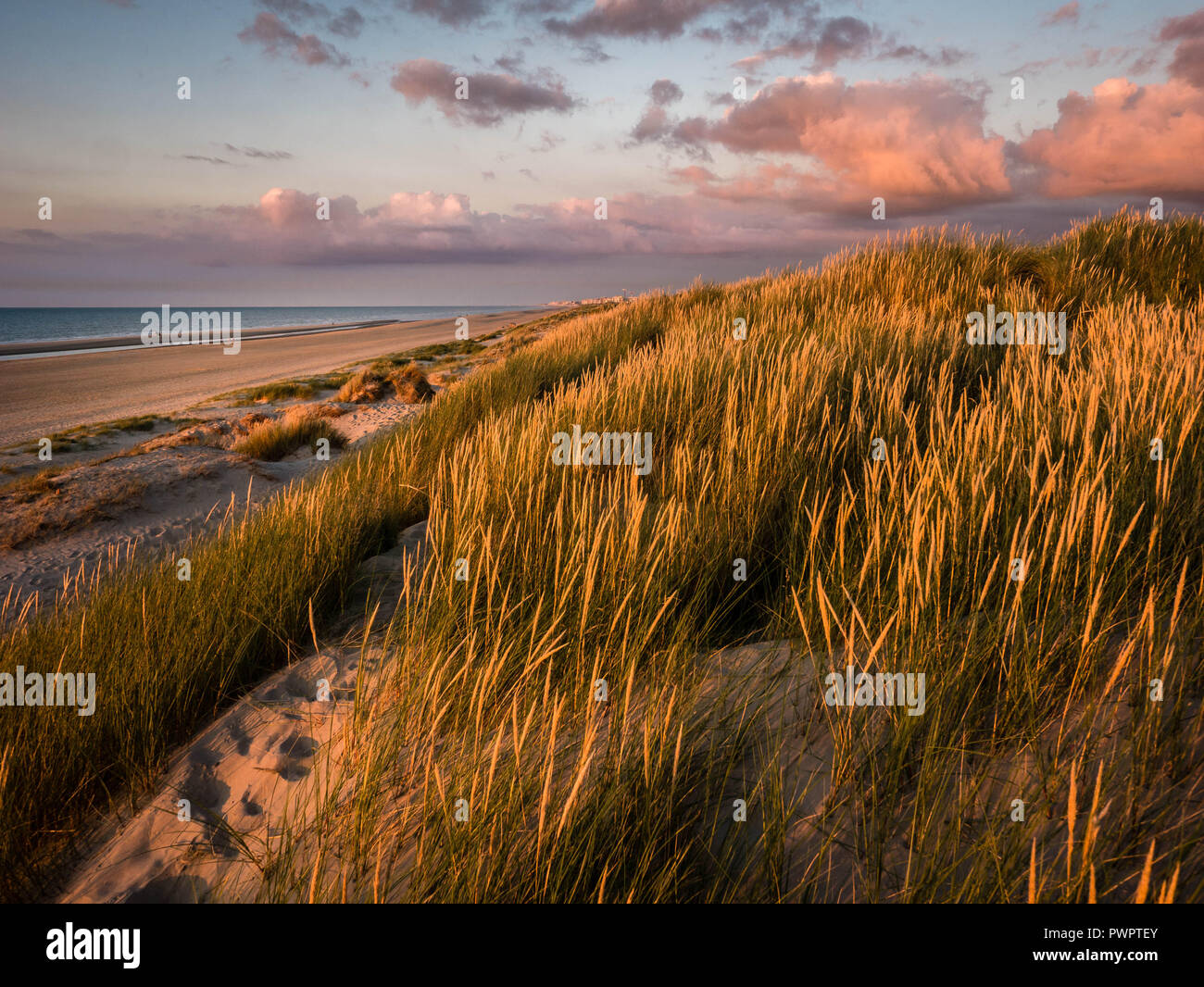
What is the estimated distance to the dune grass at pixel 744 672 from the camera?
110 centimetres

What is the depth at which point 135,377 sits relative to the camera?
17422 mm

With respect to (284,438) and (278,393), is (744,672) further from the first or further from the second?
(278,393)

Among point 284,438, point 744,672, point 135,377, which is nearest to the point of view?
point 744,672

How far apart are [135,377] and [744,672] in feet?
70.1

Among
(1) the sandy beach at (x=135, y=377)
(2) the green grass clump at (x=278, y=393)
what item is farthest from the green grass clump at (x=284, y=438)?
(2) the green grass clump at (x=278, y=393)

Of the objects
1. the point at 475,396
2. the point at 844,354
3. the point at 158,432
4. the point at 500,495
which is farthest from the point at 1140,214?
the point at 158,432

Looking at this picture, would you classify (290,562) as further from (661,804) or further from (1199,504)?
(1199,504)

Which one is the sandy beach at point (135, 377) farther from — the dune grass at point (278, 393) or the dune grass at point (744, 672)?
the dune grass at point (744, 672)

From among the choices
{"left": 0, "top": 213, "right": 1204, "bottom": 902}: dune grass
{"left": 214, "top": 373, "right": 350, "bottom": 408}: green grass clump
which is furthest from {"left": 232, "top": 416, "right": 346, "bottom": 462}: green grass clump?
{"left": 0, "top": 213, "right": 1204, "bottom": 902}: dune grass

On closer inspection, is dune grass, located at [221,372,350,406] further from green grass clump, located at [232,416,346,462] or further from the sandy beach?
green grass clump, located at [232,416,346,462]

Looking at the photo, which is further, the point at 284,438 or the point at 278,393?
the point at 278,393

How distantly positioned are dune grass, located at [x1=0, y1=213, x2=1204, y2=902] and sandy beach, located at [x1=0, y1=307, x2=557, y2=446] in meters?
9.80

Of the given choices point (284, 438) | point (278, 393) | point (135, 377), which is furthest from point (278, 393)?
point (135, 377)

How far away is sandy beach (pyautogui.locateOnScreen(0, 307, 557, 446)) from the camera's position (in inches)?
451
